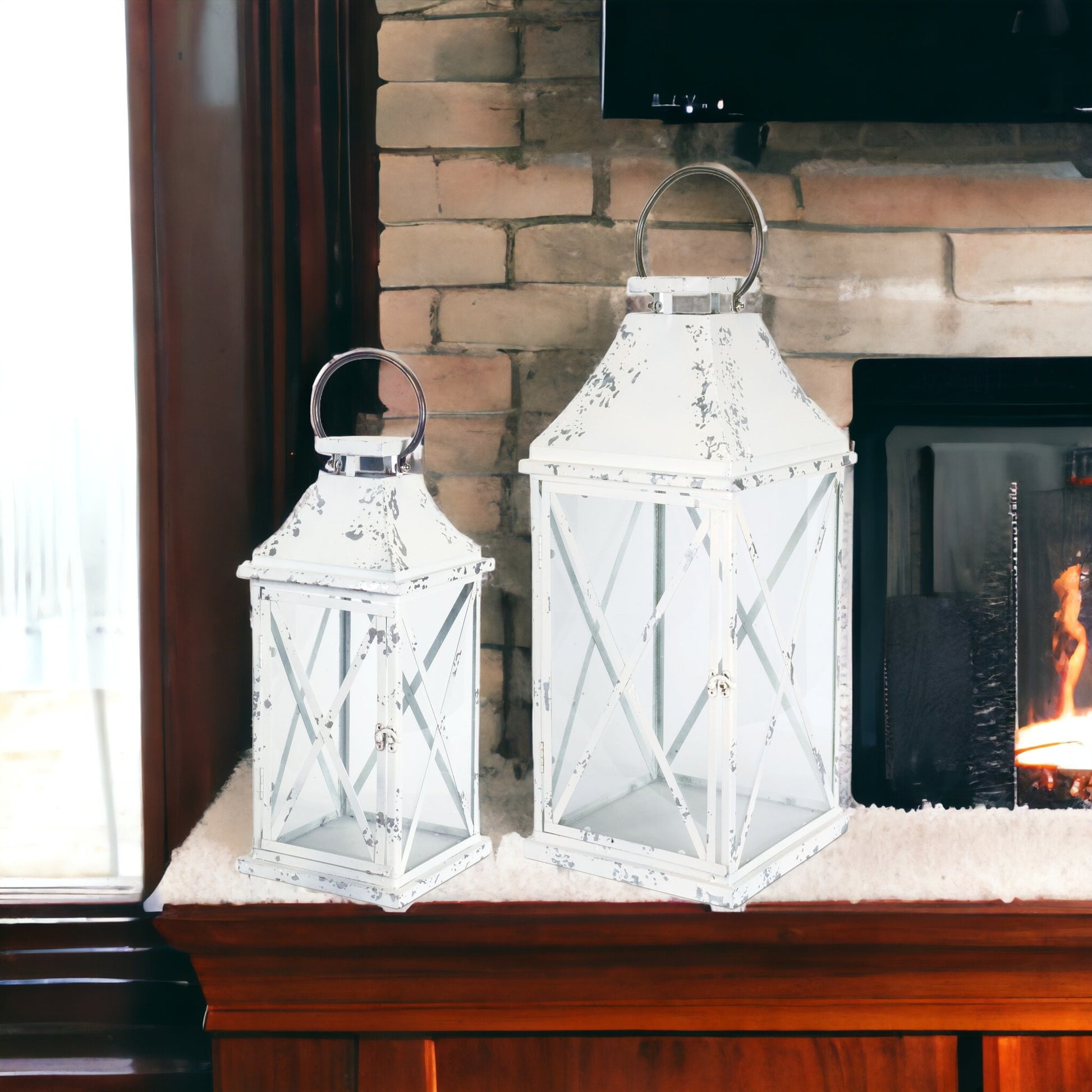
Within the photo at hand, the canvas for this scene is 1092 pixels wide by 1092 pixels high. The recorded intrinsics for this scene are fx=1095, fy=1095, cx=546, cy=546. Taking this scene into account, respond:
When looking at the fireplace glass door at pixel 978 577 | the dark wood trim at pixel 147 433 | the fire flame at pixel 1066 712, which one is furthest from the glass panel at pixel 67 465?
the fire flame at pixel 1066 712

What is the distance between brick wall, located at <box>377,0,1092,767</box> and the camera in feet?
3.81

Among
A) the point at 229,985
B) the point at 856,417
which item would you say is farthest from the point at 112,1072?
the point at 856,417

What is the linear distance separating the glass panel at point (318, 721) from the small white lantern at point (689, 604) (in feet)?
0.53

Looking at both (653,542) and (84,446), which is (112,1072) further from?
(653,542)

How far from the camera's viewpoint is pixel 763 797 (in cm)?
108

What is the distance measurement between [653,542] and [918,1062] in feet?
1.72

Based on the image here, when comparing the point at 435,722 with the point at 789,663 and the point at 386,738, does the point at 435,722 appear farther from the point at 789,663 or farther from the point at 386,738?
the point at 789,663

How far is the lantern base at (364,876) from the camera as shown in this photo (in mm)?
925

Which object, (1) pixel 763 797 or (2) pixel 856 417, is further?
(2) pixel 856 417

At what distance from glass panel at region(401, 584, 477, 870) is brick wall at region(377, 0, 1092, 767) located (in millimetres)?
319

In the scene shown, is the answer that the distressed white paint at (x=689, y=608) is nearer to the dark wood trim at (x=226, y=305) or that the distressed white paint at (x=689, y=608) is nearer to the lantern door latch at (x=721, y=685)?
the lantern door latch at (x=721, y=685)

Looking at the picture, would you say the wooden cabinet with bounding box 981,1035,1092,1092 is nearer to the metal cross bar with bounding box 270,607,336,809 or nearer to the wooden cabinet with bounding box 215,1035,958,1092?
the wooden cabinet with bounding box 215,1035,958,1092

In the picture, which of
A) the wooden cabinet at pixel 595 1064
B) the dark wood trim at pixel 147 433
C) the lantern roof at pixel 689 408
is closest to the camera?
the lantern roof at pixel 689 408

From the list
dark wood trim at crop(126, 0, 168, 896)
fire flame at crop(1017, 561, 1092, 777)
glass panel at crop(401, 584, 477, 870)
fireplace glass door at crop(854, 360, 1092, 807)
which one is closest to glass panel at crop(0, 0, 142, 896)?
dark wood trim at crop(126, 0, 168, 896)
